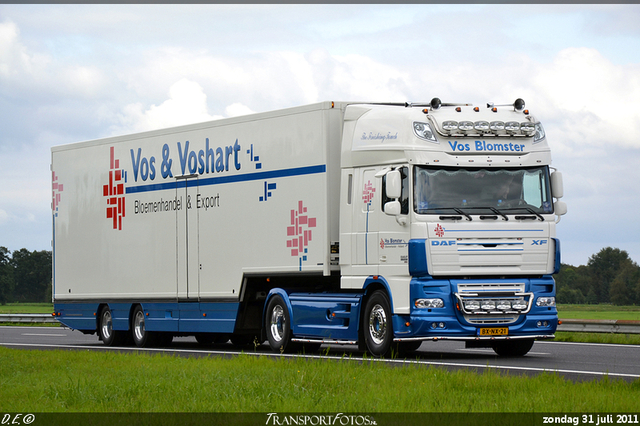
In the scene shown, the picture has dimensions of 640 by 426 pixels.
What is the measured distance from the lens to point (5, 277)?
12425 cm

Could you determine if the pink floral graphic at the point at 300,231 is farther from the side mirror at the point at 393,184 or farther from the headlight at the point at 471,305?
the headlight at the point at 471,305

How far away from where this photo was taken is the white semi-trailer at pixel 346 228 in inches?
606

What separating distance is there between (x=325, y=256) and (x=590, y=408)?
8.28m

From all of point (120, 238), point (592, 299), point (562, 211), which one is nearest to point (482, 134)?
point (562, 211)

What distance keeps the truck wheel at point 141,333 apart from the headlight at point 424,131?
859cm

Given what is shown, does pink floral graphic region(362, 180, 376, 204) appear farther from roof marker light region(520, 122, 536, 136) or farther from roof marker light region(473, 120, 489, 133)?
roof marker light region(520, 122, 536, 136)

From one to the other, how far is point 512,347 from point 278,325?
13.8 ft

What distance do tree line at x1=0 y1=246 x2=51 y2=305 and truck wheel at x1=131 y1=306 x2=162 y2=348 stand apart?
10373 cm

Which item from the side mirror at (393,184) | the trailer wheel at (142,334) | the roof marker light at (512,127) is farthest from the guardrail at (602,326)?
the side mirror at (393,184)

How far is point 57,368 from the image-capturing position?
47.0 ft

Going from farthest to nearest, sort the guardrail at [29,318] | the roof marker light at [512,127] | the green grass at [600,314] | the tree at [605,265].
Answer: the tree at [605,265]
the green grass at [600,314]
the guardrail at [29,318]
the roof marker light at [512,127]

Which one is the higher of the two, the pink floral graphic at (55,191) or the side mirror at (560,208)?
the pink floral graphic at (55,191)

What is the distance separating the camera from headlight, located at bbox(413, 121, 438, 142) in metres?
15.7

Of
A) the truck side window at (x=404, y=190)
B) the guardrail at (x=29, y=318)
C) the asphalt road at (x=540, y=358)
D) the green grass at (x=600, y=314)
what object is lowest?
the green grass at (x=600, y=314)
